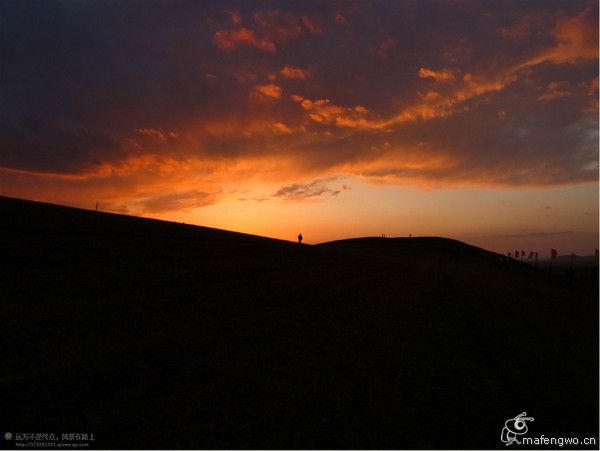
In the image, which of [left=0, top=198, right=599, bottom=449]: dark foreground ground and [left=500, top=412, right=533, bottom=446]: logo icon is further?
[left=500, top=412, right=533, bottom=446]: logo icon

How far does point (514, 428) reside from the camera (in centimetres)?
648

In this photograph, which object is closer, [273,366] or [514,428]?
[514,428]

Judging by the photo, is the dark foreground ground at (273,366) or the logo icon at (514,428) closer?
the dark foreground ground at (273,366)

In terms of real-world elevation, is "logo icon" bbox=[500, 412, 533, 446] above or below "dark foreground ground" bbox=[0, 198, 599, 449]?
below

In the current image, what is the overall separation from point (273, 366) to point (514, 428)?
440cm

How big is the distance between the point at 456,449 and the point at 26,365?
7649 mm

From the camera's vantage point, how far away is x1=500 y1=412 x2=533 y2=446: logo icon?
616 cm

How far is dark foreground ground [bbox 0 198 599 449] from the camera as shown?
19.8 feet

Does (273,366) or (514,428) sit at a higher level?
(273,366)

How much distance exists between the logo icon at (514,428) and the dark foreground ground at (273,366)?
111 millimetres

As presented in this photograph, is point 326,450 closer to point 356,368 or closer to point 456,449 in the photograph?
point 456,449

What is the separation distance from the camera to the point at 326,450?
217 inches

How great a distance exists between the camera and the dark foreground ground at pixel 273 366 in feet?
19.8

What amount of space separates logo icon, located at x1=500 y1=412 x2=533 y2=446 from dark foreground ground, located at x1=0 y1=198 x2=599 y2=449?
11 centimetres
